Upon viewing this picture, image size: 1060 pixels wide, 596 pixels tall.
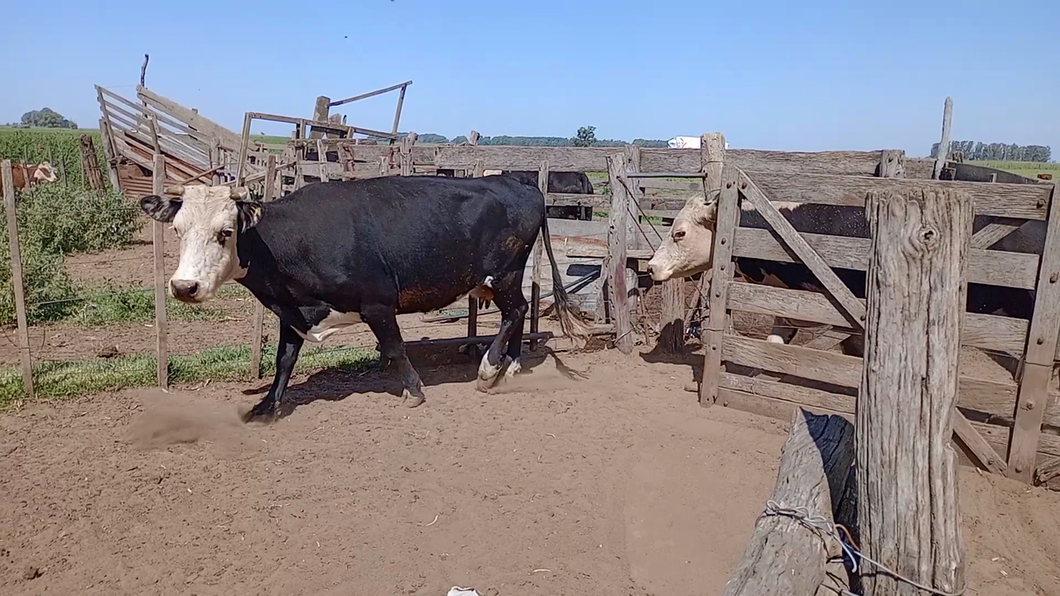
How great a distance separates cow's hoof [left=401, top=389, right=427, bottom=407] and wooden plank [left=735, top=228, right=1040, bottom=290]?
3.08 meters

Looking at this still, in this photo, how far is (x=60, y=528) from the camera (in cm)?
437

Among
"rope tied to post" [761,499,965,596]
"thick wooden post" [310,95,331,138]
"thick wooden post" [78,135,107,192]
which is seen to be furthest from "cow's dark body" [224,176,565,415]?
"thick wooden post" [78,135,107,192]

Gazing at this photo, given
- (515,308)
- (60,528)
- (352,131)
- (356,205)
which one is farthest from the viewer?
(352,131)

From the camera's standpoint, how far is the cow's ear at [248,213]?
6035mm

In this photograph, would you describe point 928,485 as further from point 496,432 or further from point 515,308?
point 515,308

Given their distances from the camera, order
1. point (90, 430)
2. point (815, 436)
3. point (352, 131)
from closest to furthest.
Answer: point (815, 436) < point (90, 430) < point (352, 131)

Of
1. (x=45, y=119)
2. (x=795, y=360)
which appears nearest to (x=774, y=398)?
(x=795, y=360)

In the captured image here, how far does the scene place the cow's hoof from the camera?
6734 mm

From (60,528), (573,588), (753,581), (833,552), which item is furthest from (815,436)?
A: (60,528)

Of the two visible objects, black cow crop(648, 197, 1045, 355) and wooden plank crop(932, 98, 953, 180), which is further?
wooden plank crop(932, 98, 953, 180)

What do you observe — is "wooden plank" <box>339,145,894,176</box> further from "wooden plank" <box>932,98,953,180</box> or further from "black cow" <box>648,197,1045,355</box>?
"wooden plank" <box>932,98,953,180</box>

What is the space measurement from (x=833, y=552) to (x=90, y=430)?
17.9 ft

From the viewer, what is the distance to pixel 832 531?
2400 millimetres

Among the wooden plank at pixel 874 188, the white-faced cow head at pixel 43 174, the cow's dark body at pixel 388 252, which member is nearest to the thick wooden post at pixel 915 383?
the wooden plank at pixel 874 188
